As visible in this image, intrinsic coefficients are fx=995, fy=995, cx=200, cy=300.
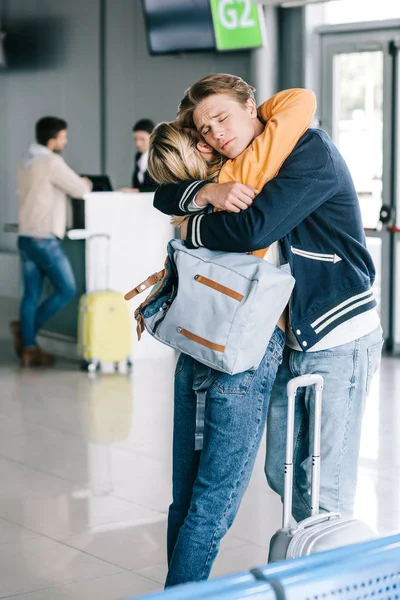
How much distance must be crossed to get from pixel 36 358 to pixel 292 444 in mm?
5266

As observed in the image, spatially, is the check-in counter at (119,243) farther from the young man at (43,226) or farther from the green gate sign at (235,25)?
the green gate sign at (235,25)

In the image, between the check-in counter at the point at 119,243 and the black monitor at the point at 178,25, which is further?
the black monitor at the point at 178,25

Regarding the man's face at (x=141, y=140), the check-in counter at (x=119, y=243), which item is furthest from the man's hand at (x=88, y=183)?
the man's face at (x=141, y=140)

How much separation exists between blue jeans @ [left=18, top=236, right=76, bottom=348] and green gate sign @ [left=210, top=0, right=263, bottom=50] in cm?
224

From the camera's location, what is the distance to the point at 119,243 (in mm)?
7309

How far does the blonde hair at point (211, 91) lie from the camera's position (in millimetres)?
2312

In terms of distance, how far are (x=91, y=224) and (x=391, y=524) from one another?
13.0 feet

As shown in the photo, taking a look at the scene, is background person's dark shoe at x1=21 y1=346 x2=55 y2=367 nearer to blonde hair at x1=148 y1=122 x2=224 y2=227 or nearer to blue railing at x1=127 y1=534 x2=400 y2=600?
blonde hair at x1=148 y1=122 x2=224 y2=227

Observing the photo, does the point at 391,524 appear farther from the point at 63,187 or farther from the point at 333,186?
the point at 63,187

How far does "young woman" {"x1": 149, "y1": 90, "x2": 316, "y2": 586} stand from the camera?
2.27 m

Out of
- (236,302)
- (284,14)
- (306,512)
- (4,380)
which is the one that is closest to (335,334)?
(236,302)

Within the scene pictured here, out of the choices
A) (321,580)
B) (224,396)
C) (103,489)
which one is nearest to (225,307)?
(224,396)

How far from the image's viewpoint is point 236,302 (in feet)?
7.35

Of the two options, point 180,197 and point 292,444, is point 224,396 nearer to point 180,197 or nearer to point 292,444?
point 292,444
